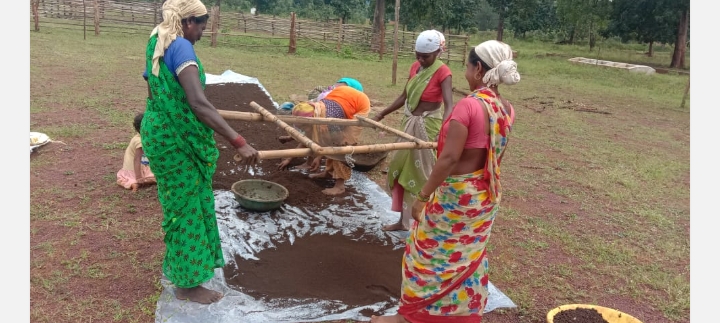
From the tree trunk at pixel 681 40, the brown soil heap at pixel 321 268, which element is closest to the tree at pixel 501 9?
the tree trunk at pixel 681 40

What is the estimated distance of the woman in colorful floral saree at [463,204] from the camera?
2310 millimetres

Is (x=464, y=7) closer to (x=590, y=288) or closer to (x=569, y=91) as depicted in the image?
(x=569, y=91)

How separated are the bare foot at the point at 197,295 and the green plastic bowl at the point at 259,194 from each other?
124 cm

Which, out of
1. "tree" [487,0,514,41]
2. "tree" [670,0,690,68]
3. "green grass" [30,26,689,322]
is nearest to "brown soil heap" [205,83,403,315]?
"green grass" [30,26,689,322]

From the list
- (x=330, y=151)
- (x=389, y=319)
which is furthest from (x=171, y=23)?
(x=389, y=319)

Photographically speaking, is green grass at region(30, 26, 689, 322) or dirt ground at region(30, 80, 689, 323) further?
green grass at region(30, 26, 689, 322)

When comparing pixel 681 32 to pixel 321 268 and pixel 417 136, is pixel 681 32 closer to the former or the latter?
pixel 417 136

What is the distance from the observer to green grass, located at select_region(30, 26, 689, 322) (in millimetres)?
3381

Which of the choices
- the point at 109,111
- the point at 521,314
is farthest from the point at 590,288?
the point at 109,111

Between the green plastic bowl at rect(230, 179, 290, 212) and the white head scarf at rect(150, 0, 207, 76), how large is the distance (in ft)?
5.93

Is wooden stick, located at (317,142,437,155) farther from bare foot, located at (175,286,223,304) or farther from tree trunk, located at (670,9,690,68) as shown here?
tree trunk, located at (670,9,690,68)

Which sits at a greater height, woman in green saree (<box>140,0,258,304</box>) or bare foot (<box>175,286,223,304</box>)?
woman in green saree (<box>140,0,258,304</box>)

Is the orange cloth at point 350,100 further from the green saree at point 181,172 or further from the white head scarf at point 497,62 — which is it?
the white head scarf at point 497,62

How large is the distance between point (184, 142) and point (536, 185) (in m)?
4.19
